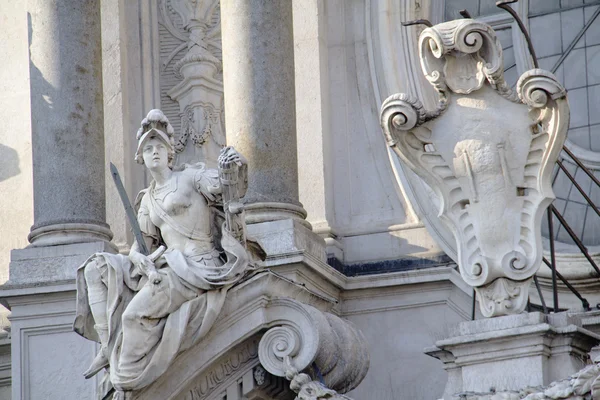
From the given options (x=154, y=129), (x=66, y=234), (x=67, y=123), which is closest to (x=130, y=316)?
(x=154, y=129)

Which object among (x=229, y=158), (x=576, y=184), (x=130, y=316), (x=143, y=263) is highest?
(x=576, y=184)

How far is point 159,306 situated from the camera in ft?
40.7

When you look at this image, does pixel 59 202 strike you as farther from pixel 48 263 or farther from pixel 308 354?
pixel 308 354

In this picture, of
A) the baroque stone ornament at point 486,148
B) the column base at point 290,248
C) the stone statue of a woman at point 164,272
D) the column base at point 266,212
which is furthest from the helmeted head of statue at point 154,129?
the baroque stone ornament at point 486,148

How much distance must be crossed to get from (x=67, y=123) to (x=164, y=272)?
2.90 meters

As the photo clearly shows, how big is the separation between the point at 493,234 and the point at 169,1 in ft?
21.4

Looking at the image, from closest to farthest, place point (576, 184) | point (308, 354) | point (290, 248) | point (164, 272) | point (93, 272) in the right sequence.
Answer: point (308, 354) → point (164, 272) → point (93, 272) → point (576, 184) → point (290, 248)

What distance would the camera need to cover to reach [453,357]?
1142 centimetres

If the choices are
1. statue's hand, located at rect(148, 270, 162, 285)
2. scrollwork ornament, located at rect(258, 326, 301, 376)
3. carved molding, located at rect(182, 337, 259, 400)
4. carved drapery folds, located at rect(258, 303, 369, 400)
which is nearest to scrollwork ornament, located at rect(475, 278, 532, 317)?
carved drapery folds, located at rect(258, 303, 369, 400)

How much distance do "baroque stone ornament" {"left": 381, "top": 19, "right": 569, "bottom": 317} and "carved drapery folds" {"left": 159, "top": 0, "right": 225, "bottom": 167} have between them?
194 inches

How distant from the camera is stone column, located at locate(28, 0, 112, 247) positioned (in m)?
14.8

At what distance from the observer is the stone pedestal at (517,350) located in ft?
36.3

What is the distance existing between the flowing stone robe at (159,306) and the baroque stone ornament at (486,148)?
173 cm

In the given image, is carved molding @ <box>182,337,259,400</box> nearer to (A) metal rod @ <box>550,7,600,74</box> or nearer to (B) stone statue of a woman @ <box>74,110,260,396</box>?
(B) stone statue of a woman @ <box>74,110,260,396</box>
